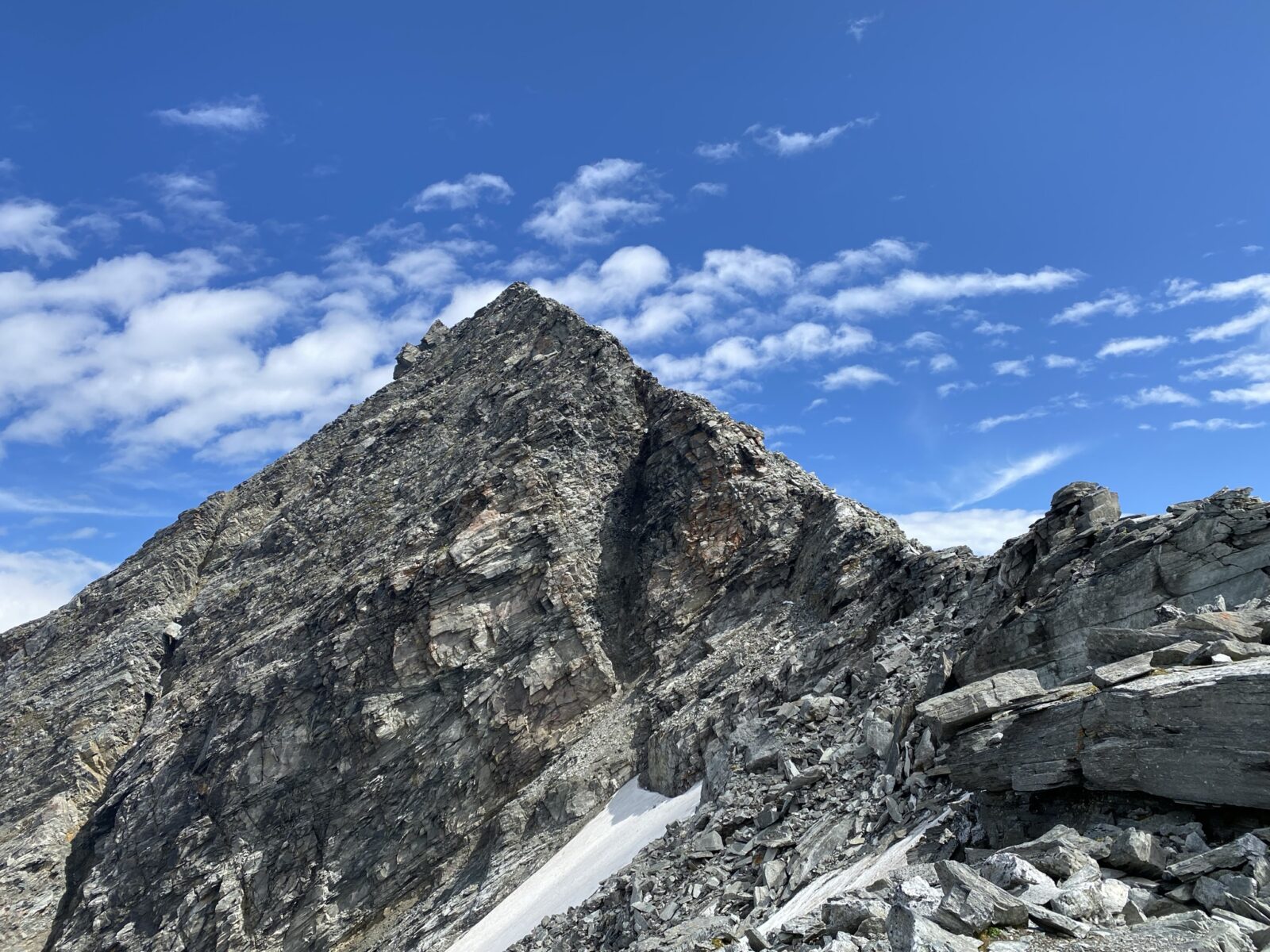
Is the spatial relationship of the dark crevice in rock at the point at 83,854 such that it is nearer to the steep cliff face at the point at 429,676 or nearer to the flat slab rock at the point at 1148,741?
the steep cliff face at the point at 429,676

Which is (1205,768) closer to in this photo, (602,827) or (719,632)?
(602,827)

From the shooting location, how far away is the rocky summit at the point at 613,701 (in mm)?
12914

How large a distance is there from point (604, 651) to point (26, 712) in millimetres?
50100

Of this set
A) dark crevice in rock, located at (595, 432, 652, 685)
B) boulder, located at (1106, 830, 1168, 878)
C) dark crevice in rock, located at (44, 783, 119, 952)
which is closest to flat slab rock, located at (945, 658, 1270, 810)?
boulder, located at (1106, 830, 1168, 878)

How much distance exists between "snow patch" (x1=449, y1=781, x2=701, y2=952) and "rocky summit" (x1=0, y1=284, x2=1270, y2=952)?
1.18m

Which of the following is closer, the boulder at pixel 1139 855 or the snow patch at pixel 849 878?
the boulder at pixel 1139 855

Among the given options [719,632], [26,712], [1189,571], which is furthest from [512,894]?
[26,712]

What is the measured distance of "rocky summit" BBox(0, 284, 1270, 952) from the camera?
1291 cm

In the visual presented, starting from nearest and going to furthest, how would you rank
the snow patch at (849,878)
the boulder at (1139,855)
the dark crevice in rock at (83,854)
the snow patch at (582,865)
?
the boulder at (1139,855), the snow patch at (849,878), the snow patch at (582,865), the dark crevice in rock at (83,854)

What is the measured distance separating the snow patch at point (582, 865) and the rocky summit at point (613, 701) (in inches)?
46.6

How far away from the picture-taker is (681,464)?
54.5 meters

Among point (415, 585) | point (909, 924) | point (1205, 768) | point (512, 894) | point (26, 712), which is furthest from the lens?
point (26, 712)

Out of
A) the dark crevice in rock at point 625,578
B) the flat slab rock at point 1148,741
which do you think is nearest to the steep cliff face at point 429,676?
the dark crevice in rock at point 625,578

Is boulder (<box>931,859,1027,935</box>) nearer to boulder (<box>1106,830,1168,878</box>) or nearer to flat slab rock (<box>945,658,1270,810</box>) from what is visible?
boulder (<box>1106,830,1168,878</box>)
